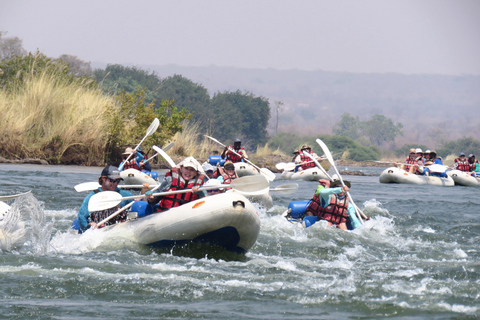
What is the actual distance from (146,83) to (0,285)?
6411 centimetres

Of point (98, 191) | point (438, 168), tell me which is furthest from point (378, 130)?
point (98, 191)


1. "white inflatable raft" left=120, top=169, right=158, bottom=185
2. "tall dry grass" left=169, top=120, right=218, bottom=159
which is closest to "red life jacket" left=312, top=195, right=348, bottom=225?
"white inflatable raft" left=120, top=169, right=158, bottom=185

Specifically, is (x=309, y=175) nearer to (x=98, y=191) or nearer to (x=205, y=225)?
(x=98, y=191)

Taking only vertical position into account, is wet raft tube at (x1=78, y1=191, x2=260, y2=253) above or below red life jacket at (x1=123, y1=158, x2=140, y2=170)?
above

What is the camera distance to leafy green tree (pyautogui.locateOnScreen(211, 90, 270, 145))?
6919 centimetres

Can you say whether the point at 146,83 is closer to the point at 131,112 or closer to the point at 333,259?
the point at 131,112

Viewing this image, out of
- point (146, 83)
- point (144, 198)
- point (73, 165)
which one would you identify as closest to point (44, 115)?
point (73, 165)

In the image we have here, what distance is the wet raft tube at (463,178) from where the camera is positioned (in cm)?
2380

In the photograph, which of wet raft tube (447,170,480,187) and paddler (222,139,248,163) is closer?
paddler (222,139,248,163)

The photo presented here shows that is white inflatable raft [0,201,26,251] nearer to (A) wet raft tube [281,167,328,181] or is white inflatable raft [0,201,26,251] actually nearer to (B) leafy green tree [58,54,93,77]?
(A) wet raft tube [281,167,328,181]

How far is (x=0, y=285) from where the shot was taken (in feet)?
19.5

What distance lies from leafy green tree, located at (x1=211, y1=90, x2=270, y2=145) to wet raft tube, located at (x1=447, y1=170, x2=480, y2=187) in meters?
45.0

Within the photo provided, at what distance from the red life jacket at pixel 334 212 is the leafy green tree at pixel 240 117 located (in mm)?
57662

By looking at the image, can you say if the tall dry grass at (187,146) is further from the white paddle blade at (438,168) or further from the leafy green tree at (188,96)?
the leafy green tree at (188,96)
